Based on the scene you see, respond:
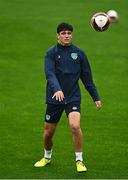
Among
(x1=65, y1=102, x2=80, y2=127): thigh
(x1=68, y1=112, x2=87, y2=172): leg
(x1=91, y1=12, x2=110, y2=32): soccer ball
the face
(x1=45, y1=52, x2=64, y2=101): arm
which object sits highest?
(x1=91, y1=12, x2=110, y2=32): soccer ball

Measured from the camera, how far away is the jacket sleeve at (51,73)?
12414mm

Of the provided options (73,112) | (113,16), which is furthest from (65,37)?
(113,16)

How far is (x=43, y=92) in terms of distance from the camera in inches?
794

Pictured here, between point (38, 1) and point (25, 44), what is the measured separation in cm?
766

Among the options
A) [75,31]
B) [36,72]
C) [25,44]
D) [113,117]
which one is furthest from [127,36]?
[113,117]

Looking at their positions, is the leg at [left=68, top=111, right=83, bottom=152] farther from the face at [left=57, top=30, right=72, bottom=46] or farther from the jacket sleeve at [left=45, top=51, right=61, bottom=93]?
the face at [left=57, top=30, right=72, bottom=46]

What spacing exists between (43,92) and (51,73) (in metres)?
7.53

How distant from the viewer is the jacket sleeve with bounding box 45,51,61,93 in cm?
1241

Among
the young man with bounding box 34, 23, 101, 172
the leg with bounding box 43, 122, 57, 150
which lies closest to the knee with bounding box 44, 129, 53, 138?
the leg with bounding box 43, 122, 57, 150

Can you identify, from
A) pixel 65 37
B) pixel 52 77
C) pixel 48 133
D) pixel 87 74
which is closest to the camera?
pixel 52 77

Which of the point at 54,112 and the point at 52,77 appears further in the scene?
the point at 54,112

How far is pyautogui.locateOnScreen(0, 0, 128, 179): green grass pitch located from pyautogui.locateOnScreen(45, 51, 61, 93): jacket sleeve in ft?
5.69

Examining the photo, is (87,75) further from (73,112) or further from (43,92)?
(43,92)

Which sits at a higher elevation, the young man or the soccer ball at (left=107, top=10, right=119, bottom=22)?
the soccer ball at (left=107, top=10, right=119, bottom=22)
